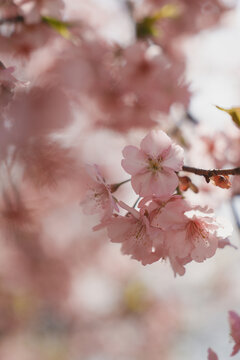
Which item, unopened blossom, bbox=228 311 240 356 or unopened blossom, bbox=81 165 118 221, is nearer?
unopened blossom, bbox=81 165 118 221

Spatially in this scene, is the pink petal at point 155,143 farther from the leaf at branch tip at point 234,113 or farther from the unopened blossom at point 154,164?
the leaf at branch tip at point 234,113

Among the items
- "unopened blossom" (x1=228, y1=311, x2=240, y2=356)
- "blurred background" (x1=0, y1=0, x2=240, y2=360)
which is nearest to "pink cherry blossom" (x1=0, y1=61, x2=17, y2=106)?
"blurred background" (x1=0, y1=0, x2=240, y2=360)

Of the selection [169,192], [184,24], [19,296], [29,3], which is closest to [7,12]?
[29,3]

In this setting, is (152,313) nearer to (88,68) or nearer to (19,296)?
(19,296)

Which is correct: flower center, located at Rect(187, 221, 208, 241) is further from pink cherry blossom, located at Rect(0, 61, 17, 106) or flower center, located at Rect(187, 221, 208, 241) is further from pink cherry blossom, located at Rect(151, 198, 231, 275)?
pink cherry blossom, located at Rect(0, 61, 17, 106)

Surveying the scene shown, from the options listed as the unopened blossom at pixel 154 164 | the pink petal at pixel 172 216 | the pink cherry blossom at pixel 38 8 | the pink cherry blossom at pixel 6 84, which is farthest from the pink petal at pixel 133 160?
the pink cherry blossom at pixel 38 8

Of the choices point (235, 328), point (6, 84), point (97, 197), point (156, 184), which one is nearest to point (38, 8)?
point (6, 84)
